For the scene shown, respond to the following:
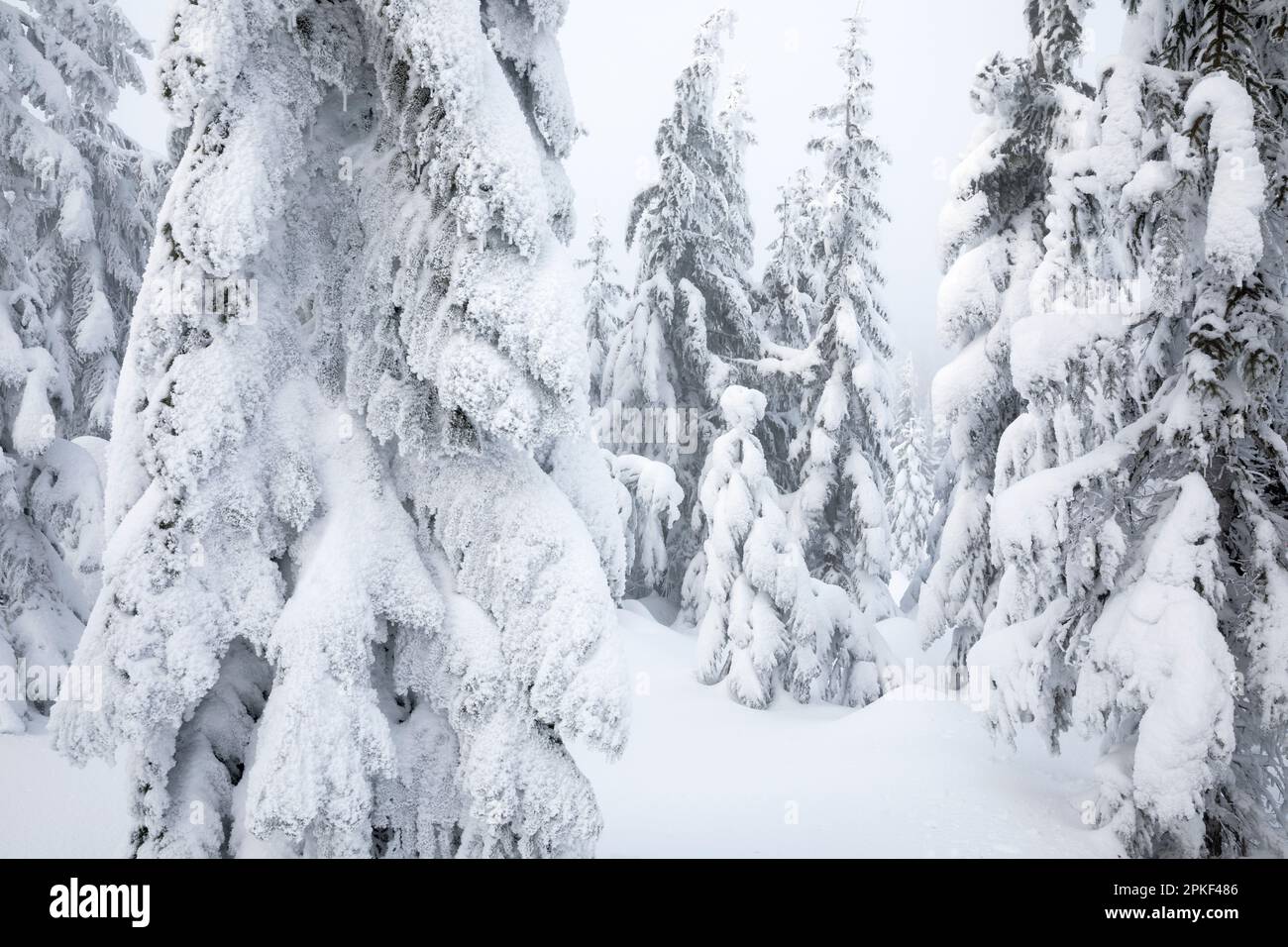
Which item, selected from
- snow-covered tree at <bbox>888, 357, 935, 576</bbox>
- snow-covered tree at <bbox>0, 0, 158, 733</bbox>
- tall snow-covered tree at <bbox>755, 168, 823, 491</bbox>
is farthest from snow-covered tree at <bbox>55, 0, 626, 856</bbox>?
snow-covered tree at <bbox>888, 357, 935, 576</bbox>

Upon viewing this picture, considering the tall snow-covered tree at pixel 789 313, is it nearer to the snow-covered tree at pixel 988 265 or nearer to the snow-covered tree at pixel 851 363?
the snow-covered tree at pixel 851 363

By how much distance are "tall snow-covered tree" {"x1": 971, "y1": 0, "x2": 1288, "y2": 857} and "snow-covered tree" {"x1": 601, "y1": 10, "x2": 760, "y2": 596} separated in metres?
13.4

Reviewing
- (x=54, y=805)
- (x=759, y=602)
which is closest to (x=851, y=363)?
(x=759, y=602)

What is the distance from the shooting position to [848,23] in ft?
54.4

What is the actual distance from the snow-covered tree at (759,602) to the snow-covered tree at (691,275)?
5.95m

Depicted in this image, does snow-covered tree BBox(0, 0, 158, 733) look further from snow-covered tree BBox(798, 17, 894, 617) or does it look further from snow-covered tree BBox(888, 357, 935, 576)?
snow-covered tree BBox(888, 357, 935, 576)

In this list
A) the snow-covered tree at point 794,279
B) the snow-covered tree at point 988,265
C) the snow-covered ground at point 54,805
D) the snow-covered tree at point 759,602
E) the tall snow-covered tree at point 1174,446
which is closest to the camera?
the tall snow-covered tree at point 1174,446

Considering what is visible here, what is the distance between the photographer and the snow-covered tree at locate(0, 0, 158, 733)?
1132cm

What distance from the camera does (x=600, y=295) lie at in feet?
87.2

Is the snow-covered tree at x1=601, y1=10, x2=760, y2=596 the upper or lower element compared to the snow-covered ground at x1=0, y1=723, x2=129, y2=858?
upper

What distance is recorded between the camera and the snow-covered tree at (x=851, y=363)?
16453mm

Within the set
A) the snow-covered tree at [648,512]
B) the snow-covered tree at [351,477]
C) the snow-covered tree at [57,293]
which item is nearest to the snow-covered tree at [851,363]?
the snow-covered tree at [648,512]
